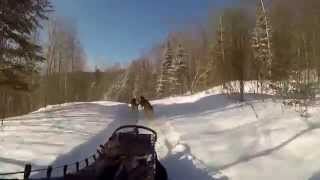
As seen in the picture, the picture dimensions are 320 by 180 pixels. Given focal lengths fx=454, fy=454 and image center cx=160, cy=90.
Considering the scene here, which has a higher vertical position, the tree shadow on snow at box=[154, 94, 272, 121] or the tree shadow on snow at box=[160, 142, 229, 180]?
the tree shadow on snow at box=[154, 94, 272, 121]

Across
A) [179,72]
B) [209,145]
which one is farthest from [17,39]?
[179,72]

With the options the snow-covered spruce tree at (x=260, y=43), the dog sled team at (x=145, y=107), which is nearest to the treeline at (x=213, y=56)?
the snow-covered spruce tree at (x=260, y=43)

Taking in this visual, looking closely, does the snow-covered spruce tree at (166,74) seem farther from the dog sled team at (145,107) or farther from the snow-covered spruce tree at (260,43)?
the dog sled team at (145,107)

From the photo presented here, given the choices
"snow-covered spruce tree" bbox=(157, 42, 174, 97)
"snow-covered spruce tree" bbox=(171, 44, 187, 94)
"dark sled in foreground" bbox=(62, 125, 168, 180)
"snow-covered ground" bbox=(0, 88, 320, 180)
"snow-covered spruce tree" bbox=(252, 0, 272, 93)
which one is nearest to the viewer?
"dark sled in foreground" bbox=(62, 125, 168, 180)

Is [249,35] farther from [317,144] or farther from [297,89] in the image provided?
[317,144]

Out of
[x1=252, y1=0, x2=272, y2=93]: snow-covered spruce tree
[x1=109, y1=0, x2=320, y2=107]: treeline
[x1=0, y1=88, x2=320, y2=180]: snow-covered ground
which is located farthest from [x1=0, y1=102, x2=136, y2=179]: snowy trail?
[x1=252, y1=0, x2=272, y2=93]: snow-covered spruce tree

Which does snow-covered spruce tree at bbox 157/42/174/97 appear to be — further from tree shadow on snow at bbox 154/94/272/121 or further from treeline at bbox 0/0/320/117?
tree shadow on snow at bbox 154/94/272/121
